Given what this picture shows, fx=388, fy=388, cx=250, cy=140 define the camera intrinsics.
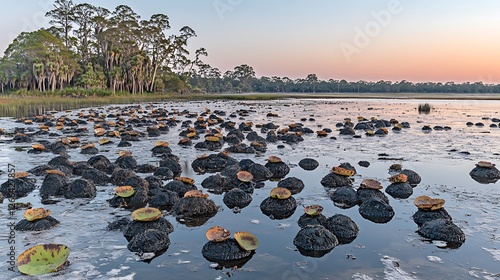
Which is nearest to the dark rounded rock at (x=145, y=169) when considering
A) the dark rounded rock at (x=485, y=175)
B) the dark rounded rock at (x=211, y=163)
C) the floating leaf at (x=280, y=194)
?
the dark rounded rock at (x=211, y=163)

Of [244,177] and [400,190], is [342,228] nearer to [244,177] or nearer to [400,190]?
[400,190]

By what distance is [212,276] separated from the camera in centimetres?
547

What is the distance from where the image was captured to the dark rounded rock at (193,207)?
7.97 metres

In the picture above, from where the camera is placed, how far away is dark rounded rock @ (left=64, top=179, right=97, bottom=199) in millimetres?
8969

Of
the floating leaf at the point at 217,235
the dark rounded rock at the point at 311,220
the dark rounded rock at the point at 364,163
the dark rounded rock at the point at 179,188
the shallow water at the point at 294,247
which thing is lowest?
the shallow water at the point at 294,247

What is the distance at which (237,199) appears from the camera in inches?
347

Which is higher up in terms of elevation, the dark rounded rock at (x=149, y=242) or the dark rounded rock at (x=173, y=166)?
the dark rounded rock at (x=173, y=166)

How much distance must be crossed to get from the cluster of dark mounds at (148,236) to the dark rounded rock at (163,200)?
1300mm

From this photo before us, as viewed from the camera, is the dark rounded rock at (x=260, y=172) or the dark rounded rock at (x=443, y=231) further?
the dark rounded rock at (x=260, y=172)

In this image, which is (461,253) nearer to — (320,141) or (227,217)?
(227,217)

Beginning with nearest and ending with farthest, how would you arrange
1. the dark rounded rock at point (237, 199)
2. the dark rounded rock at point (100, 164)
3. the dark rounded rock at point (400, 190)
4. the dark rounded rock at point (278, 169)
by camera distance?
1. the dark rounded rock at point (237, 199)
2. the dark rounded rock at point (400, 190)
3. the dark rounded rock at point (100, 164)
4. the dark rounded rock at point (278, 169)

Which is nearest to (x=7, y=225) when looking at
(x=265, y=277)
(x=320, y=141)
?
(x=265, y=277)

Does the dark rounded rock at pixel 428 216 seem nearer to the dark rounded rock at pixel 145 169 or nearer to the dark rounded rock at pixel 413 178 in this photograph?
the dark rounded rock at pixel 413 178

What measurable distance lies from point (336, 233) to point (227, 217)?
2241 mm
